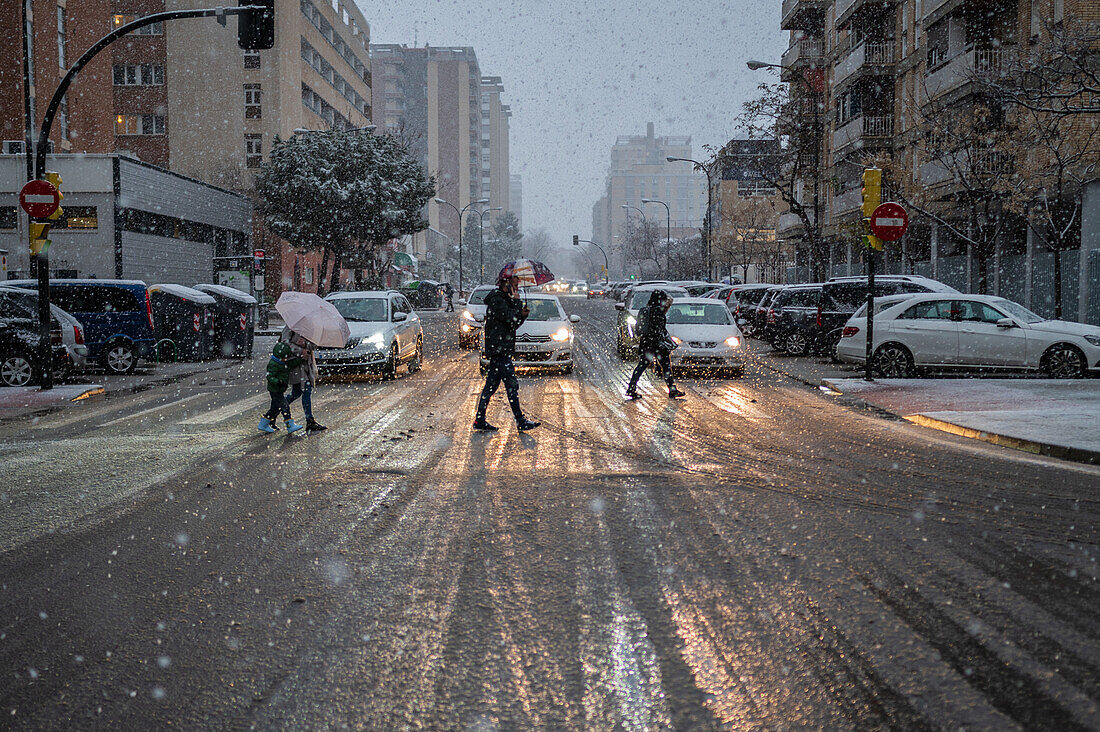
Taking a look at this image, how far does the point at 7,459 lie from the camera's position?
30.3 feet

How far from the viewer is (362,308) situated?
18.4 metres

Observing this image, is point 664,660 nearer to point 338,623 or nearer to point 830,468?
point 338,623

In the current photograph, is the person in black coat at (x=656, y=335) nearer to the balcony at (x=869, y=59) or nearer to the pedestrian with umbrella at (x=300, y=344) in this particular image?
the pedestrian with umbrella at (x=300, y=344)

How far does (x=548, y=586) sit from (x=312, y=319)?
20.5 feet

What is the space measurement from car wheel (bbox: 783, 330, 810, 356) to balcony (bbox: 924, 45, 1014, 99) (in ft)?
34.1

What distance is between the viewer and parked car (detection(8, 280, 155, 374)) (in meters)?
19.1

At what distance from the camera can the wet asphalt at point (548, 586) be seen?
3.60 meters

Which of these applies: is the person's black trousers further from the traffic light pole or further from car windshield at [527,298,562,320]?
car windshield at [527,298,562,320]

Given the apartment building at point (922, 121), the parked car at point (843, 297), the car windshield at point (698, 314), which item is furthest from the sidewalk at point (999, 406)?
the apartment building at point (922, 121)

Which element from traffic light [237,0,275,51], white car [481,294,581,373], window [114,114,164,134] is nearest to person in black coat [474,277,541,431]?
white car [481,294,581,373]

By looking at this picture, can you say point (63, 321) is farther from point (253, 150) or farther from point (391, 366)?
point (253, 150)

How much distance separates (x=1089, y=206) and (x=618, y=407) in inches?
731

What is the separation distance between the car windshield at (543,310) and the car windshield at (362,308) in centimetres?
289

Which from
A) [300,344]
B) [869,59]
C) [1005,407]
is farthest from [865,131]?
[300,344]
